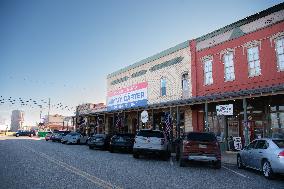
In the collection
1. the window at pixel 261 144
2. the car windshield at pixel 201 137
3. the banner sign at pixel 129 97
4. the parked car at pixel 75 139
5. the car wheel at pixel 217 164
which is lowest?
the car wheel at pixel 217 164

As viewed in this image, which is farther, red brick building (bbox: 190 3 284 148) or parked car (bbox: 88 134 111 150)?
parked car (bbox: 88 134 111 150)

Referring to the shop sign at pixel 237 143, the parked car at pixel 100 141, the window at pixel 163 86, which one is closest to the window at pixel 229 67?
the shop sign at pixel 237 143

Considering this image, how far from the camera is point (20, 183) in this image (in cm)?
789

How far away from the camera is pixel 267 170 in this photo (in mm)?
10359

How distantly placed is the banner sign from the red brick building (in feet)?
25.2

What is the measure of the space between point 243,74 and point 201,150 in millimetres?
9654

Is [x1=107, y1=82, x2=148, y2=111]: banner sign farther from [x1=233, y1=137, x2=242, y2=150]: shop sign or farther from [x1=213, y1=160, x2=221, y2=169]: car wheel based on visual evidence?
[x1=213, y1=160, x2=221, y2=169]: car wheel

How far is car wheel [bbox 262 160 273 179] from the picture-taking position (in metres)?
10.1

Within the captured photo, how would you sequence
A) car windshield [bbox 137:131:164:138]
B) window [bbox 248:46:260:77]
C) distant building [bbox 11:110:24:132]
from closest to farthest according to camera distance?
car windshield [bbox 137:131:164:138], window [bbox 248:46:260:77], distant building [bbox 11:110:24:132]

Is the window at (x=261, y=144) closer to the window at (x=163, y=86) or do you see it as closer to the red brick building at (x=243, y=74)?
the red brick building at (x=243, y=74)

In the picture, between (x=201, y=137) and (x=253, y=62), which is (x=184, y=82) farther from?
(x=201, y=137)

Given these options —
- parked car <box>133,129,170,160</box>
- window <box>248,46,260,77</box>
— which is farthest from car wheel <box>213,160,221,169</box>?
window <box>248,46,260,77</box>

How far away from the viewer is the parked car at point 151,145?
52.5 ft

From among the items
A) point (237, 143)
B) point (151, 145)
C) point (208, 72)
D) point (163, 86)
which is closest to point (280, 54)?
point (208, 72)
